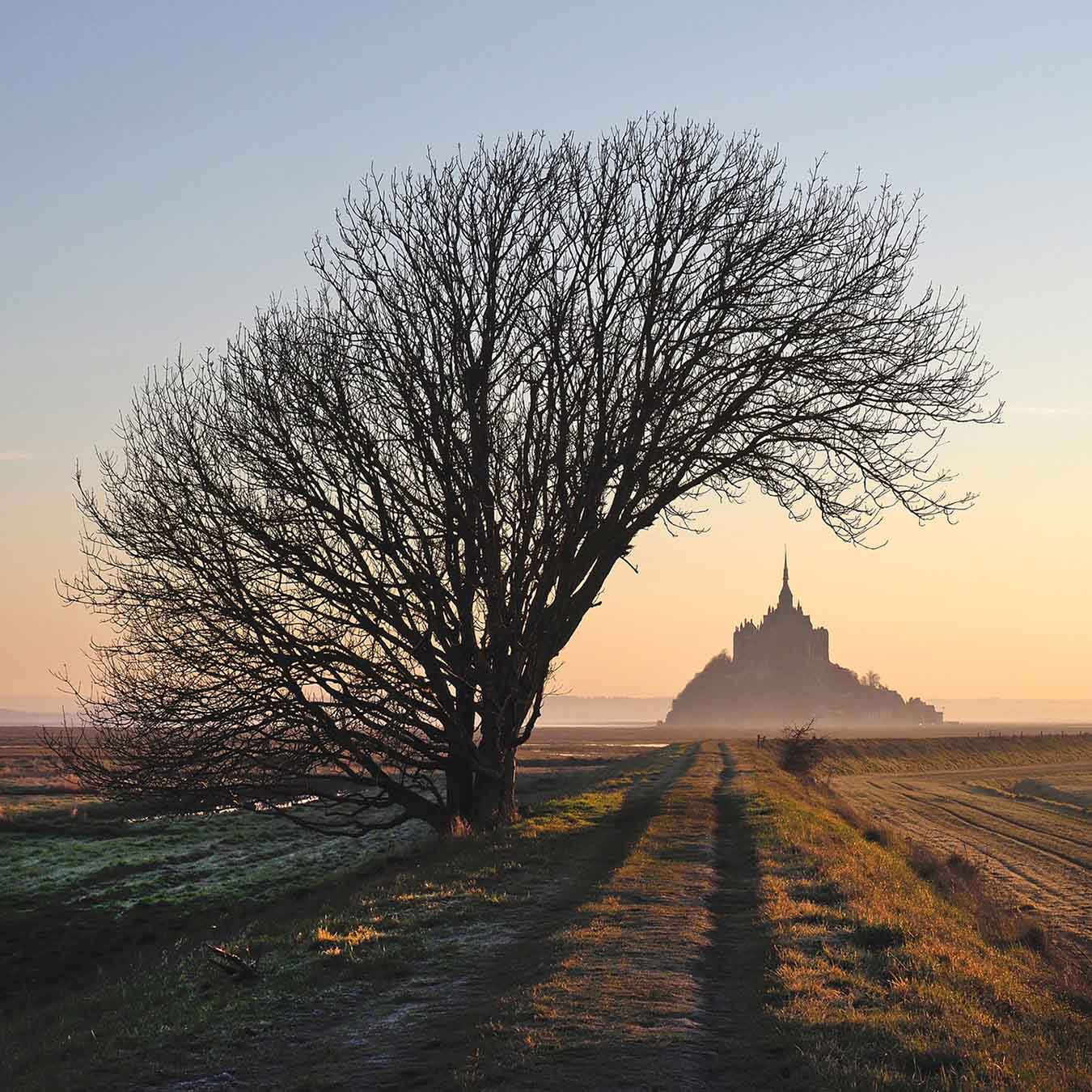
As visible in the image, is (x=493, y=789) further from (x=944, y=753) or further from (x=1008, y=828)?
(x=944, y=753)

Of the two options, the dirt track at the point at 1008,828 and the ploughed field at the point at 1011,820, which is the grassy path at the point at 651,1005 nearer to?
the ploughed field at the point at 1011,820

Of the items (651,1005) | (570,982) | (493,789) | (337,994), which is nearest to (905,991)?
(651,1005)

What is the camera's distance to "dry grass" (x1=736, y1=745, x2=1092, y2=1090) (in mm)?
8391

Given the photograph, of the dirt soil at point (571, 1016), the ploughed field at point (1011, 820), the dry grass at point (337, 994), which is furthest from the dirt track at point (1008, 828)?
the dry grass at point (337, 994)

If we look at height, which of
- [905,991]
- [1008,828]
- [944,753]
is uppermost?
[944,753]

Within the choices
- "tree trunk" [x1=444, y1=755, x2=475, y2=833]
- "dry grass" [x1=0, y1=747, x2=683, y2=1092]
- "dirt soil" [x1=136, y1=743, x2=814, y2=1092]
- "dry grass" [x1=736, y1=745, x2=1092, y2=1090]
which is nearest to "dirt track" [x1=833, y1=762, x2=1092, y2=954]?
"dry grass" [x1=736, y1=745, x2=1092, y2=1090]

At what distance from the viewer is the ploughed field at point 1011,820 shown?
27453 millimetres

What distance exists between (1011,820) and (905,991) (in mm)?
42274

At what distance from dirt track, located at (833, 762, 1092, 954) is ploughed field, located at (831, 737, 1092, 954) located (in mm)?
48

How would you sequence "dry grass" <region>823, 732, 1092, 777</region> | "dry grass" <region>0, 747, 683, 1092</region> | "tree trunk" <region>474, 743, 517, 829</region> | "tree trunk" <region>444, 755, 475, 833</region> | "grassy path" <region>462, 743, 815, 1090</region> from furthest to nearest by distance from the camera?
1. "dry grass" <region>823, 732, 1092, 777</region>
2. "tree trunk" <region>444, 755, 475, 833</region>
3. "tree trunk" <region>474, 743, 517, 829</region>
4. "dry grass" <region>0, 747, 683, 1092</region>
5. "grassy path" <region>462, 743, 815, 1090</region>

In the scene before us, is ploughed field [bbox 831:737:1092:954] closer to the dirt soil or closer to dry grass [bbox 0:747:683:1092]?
the dirt soil

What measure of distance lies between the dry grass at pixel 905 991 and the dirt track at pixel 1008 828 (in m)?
6.12

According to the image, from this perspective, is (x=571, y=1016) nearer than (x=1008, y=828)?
Yes

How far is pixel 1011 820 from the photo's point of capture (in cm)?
4872
